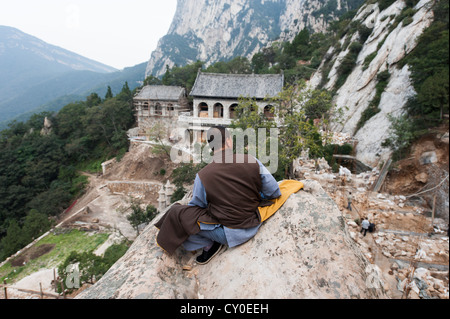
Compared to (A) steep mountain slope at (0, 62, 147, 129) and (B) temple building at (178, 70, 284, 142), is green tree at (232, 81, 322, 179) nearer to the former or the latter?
(B) temple building at (178, 70, 284, 142)

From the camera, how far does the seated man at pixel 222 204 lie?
8.34 feet

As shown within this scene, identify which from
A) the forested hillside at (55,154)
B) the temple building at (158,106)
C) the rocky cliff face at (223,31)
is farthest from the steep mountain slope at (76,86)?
the temple building at (158,106)

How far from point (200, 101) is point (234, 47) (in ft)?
314

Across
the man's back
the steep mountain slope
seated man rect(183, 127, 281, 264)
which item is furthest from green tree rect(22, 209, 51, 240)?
the steep mountain slope

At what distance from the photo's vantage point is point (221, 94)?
68.3 ft

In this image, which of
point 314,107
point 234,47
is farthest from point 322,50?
point 234,47

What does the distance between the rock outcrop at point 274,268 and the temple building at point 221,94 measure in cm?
1789

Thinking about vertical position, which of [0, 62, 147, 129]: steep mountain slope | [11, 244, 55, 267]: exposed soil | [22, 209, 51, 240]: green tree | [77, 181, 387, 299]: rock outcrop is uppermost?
[0, 62, 147, 129]: steep mountain slope

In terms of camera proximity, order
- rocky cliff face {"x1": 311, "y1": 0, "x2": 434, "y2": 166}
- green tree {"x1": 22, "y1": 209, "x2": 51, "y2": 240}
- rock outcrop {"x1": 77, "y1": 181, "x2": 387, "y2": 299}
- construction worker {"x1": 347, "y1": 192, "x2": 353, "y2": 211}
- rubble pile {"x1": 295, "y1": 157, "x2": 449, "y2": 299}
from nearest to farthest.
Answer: rock outcrop {"x1": 77, "y1": 181, "x2": 387, "y2": 299}, rubble pile {"x1": 295, "y1": 157, "x2": 449, "y2": 299}, construction worker {"x1": 347, "y1": 192, "x2": 353, "y2": 211}, rocky cliff face {"x1": 311, "y1": 0, "x2": 434, "y2": 166}, green tree {"x1": 22, "y1": 209, "x2": 51, "y2": 240}

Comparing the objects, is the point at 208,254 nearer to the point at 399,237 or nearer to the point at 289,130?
the point at 289,130

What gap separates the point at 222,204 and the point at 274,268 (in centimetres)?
83

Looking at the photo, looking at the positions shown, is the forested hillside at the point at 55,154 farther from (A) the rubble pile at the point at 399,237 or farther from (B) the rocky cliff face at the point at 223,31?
(B) the rocky cliff face at the point at 223,31

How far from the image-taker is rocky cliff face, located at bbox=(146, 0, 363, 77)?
3952 inches
